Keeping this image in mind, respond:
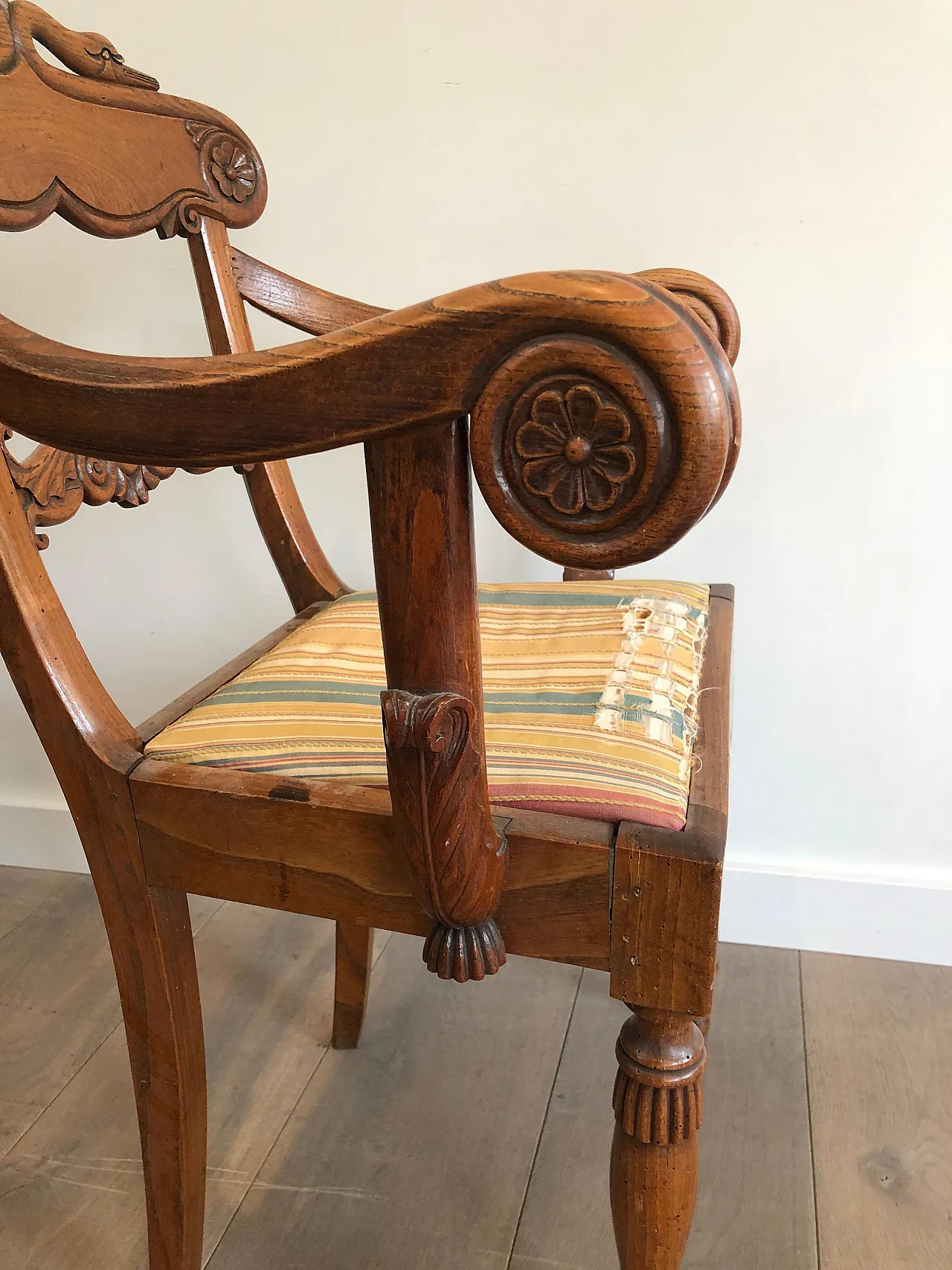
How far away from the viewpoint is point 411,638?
0.46 metres

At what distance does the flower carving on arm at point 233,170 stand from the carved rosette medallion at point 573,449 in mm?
609

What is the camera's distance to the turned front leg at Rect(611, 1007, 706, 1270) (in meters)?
0.55

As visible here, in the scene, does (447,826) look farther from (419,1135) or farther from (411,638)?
(419,1135)

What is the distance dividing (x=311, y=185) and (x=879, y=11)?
0.61m

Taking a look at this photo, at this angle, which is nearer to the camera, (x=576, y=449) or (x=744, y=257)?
(x=576, y=449)

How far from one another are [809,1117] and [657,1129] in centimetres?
53

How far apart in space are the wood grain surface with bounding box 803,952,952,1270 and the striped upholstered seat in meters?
0.55

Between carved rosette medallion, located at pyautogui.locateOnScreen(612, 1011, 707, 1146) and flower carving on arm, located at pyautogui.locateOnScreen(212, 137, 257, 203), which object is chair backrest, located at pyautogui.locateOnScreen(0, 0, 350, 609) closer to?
flower carving on arm, located at pyautogui.locateOnScreen(212, 137, 257, 203)

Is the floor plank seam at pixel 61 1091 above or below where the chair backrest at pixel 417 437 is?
below

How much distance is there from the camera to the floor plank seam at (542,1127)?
33.7 inches

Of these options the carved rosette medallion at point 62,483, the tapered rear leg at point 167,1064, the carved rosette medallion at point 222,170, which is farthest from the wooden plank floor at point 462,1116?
the carved rosette medallion at point 222,170

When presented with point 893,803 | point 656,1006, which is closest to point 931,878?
point 893,803

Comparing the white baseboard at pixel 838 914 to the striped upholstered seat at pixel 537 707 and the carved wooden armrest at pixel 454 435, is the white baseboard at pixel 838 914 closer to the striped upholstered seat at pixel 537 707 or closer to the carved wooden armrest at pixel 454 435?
the striped upholstered seat at pixel 537 707

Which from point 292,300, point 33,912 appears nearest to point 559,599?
point 292,300
